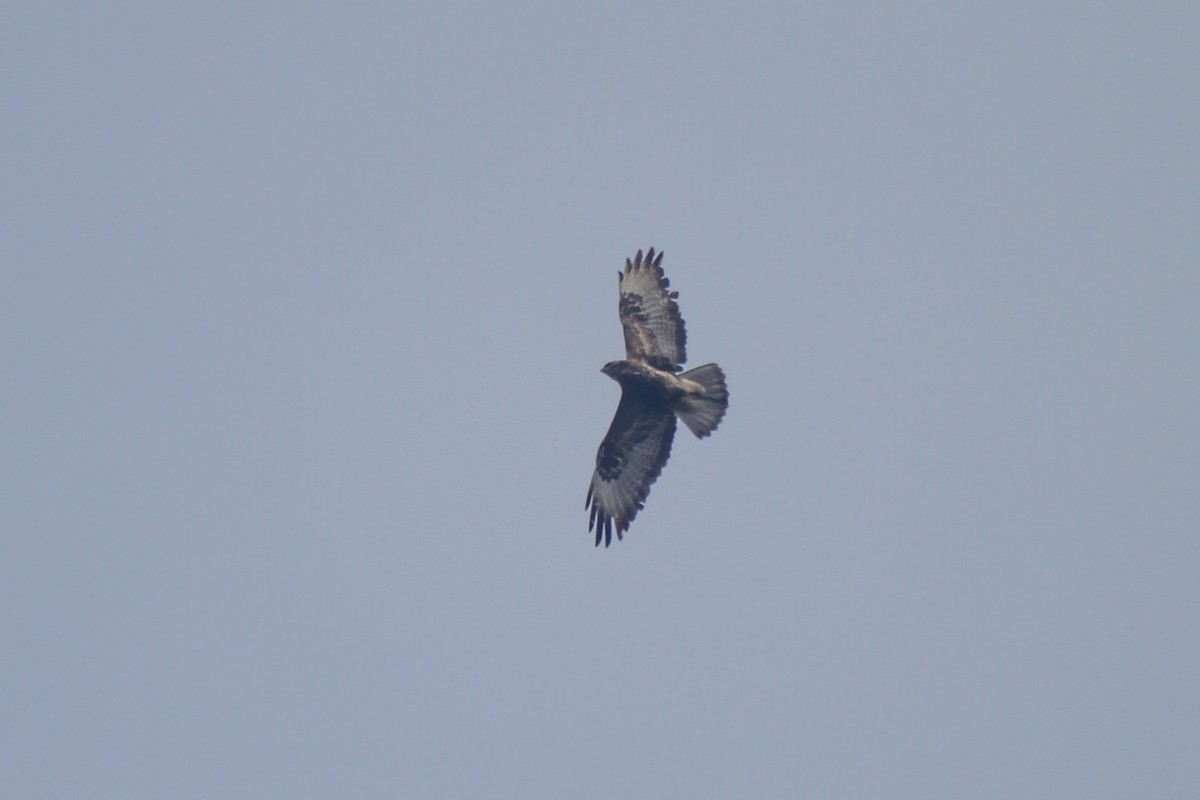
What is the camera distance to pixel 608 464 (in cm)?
1596

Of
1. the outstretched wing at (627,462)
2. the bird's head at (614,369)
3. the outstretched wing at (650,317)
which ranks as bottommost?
the outstretched wing at (627,462)

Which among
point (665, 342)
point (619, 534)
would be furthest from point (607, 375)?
point (619, 534)

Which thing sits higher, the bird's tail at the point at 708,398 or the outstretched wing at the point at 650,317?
the outstretched wing at the point at 650,317

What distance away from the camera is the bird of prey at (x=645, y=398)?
15039 millimetres

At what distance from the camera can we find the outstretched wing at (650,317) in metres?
15.5

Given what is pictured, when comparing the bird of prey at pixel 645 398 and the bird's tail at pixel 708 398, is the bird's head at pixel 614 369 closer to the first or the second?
the bird of prey at pixel 645 398

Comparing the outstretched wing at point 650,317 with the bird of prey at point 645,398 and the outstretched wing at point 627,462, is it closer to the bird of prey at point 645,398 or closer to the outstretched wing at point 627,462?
the bird of prey at point 645,398

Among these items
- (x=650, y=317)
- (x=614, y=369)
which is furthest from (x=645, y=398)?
(x=650, y=317)

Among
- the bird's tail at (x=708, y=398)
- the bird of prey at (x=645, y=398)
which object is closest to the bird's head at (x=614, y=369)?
the bird of prey at (x=645, y=398)

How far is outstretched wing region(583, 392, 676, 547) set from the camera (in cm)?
1560

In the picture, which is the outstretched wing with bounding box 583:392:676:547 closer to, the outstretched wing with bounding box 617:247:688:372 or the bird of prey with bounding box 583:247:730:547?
the bird of prey with bounding box 583:247:730:547

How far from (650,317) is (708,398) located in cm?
143

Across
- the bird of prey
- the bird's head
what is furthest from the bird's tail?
the bird's head

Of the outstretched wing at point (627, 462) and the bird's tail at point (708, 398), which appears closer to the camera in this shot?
the bird's tail at point (708, 398)
